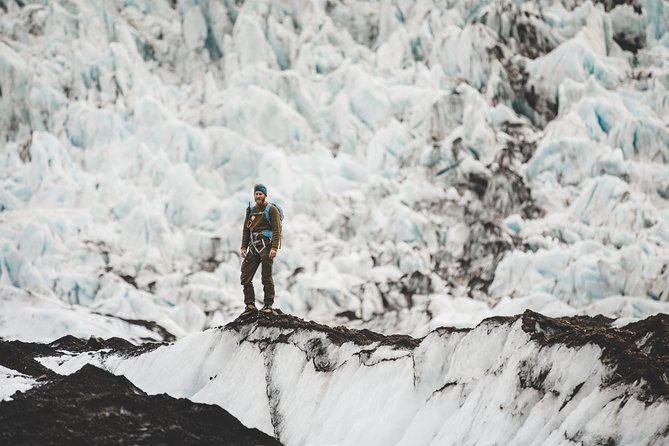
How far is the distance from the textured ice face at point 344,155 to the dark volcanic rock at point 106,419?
17.8 meters

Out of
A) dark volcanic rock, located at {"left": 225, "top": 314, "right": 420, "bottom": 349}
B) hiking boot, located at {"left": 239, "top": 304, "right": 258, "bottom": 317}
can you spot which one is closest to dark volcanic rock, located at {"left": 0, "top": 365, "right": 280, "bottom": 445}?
dark volcanic rock, located at {"left": 225, "top": 314, "right": 420, "bottom": 349}

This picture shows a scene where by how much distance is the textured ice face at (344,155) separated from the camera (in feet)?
89.7

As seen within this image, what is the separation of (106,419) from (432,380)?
2.32 metres

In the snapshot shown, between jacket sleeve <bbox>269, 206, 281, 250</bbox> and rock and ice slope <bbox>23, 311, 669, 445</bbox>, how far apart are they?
0.79 meters

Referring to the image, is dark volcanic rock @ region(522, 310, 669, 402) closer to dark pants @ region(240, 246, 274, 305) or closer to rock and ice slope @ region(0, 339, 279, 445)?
rock and ice slope @ region(0, 339, 279, 445)

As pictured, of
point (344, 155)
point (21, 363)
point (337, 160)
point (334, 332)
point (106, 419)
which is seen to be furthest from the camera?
point (344, 155)

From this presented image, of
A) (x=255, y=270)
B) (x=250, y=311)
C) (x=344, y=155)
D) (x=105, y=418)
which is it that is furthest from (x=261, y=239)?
(x=344, y=155)

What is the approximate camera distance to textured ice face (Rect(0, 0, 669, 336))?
2734 centimetres

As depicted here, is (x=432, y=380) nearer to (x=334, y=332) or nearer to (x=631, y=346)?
(x=334, y=332)

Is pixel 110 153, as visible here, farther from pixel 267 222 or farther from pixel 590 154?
pixel 267 222

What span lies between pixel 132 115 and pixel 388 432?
111 ft

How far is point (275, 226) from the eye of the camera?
7.84 m

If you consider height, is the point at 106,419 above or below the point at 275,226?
below

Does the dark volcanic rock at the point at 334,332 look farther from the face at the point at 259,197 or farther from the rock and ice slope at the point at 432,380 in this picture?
the face at the point at 259,197
